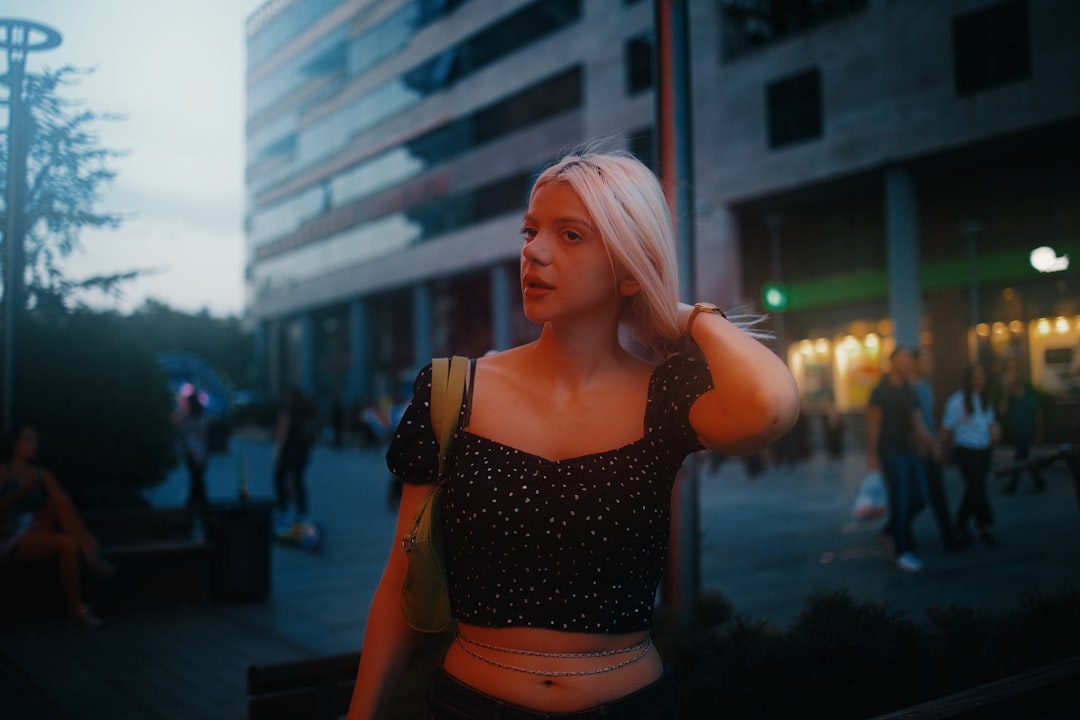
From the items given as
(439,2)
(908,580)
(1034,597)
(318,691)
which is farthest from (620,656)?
(439,2)

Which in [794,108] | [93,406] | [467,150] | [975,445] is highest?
[467,150]

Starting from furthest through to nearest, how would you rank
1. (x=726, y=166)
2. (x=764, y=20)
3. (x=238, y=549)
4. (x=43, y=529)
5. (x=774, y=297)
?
1. (x=726, y=166)
2. (x=764, y=20)
3. (x=774, y=297)
4. (x=238, y=549)
5. (x=43, y=529)

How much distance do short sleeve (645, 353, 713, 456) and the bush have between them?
8.44m

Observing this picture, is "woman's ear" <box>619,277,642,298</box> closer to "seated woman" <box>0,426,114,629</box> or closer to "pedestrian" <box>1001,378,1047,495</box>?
"pedestrian" <box>1001,378,1047,495</box>

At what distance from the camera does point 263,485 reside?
20.8 metres

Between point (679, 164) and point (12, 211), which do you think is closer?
point (679, 164)

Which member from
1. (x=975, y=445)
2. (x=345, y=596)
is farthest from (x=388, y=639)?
(x=345, y=596)

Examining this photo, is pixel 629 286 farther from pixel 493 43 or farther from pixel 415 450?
pixel 493 43

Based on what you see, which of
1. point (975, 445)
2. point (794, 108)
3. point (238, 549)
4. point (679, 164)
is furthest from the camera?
point (794, 108)

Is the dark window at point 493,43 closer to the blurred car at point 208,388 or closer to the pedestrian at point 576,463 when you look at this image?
the blurred car at point 208,388

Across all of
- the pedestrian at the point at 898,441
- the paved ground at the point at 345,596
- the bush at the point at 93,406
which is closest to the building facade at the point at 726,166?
the pedestrian at the point at 898,441

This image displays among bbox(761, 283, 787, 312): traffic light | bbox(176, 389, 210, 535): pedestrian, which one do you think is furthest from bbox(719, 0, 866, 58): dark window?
bbox(176, 389, 210, 535): pedestrian

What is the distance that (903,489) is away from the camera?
327 inches

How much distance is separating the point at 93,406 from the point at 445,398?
30.2 ft
